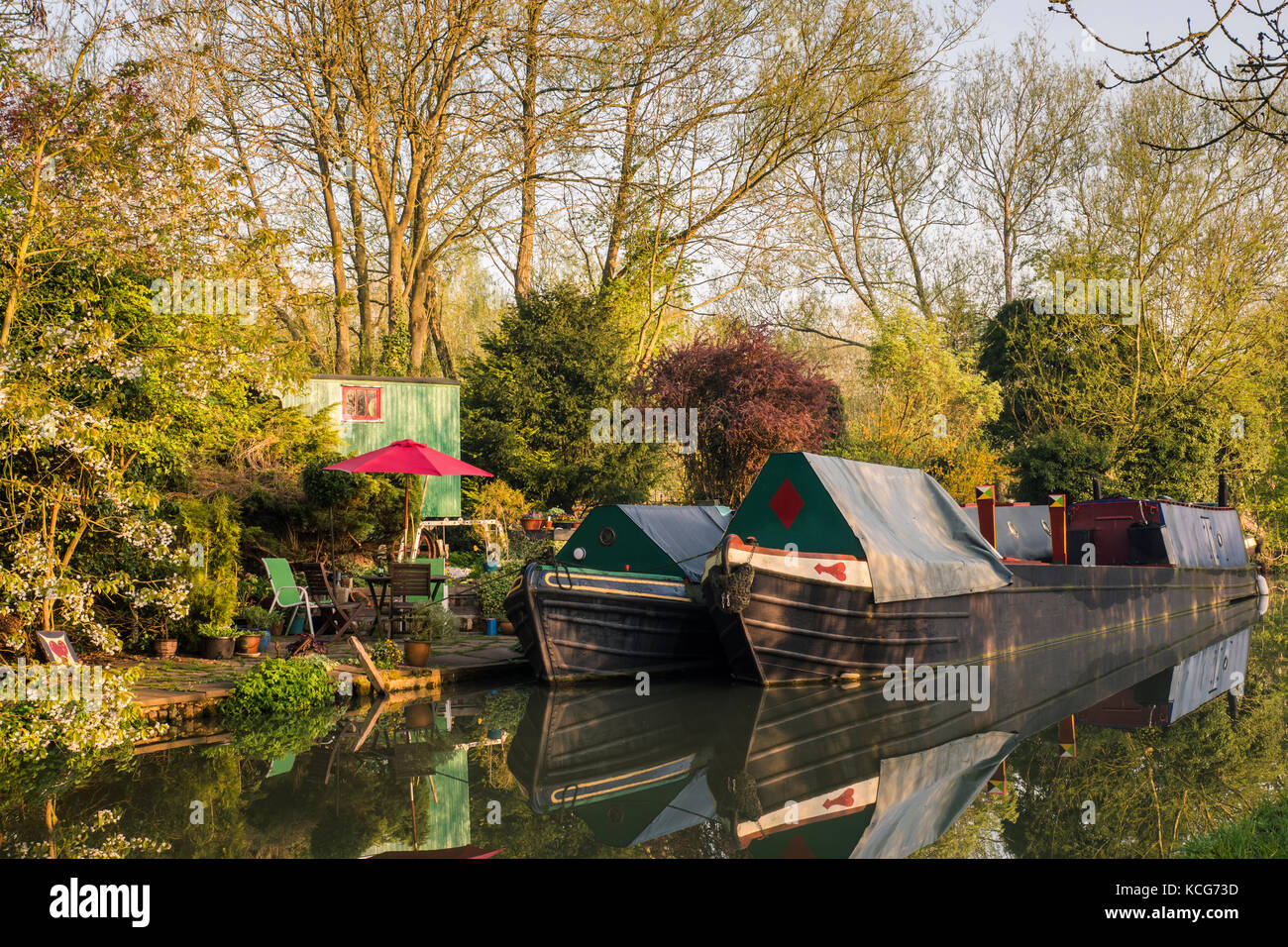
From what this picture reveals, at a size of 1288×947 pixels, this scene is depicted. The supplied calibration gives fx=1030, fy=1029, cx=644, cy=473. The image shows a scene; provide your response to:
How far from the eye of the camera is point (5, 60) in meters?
9.29

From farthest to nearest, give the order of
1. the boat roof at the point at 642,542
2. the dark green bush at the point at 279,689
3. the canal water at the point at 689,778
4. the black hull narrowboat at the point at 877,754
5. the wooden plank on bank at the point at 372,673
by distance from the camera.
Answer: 1. the boat roof at the point at 642,542
2. the wooden plank on bank at the point at 372,673
3. the dark green bush at the point at 279,689
4. the black hull narrowboat at the point at 877,754
5. the canal water at the point at 689,778

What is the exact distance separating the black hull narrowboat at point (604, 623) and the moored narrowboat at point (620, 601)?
0.01 m

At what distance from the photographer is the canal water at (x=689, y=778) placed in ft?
20.3

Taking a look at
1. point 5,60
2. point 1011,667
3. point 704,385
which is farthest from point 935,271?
point 5,60

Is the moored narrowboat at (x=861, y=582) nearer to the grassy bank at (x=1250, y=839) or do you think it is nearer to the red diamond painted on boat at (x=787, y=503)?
the red diamond painted on boat at (x=787, y=503)

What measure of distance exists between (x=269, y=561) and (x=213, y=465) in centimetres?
454

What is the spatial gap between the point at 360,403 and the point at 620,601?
38.7 ft

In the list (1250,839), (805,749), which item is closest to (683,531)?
(805,749)

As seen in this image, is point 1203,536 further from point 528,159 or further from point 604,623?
point 528,159

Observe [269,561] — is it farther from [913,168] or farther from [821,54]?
[913,168]

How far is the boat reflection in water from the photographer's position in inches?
263

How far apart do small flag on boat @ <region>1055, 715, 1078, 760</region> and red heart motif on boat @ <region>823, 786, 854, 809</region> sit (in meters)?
2.26

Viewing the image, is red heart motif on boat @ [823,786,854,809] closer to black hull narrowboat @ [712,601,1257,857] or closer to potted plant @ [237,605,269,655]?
black hull narrowboat @ [712,601,1257,857]

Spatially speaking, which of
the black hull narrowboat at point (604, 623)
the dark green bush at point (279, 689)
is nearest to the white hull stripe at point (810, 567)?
the black hull narrowboat at point (604, 623)
